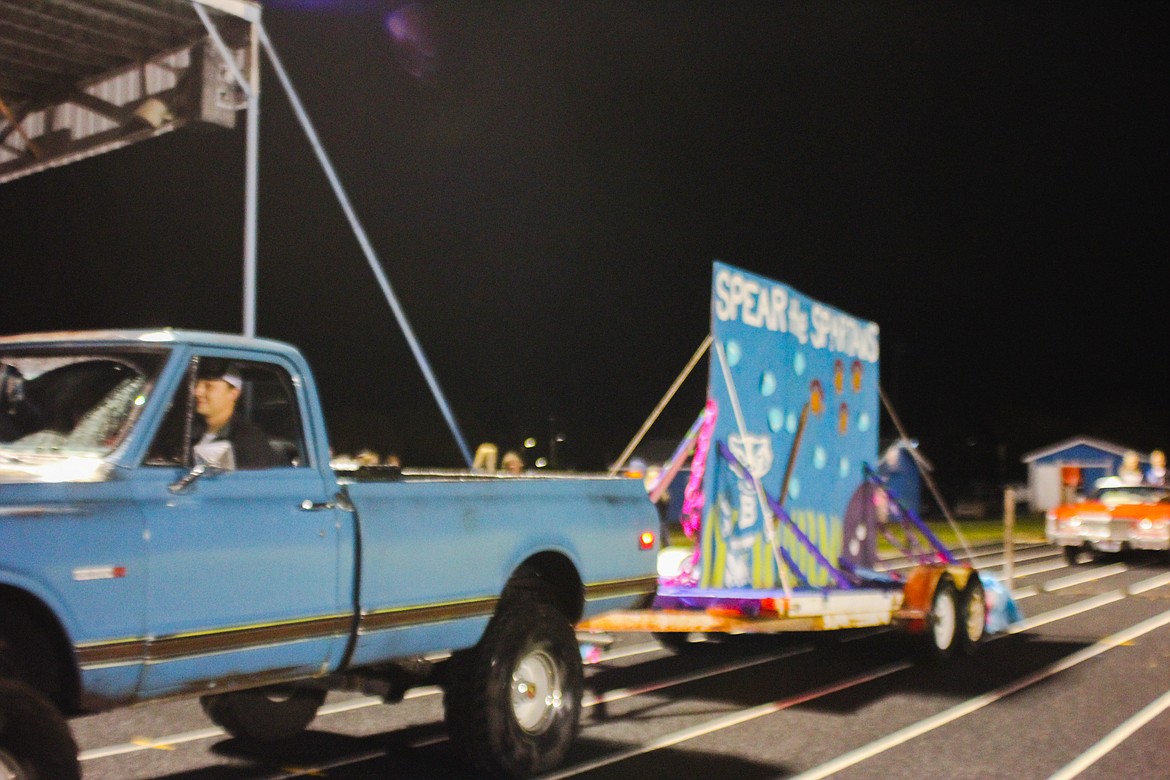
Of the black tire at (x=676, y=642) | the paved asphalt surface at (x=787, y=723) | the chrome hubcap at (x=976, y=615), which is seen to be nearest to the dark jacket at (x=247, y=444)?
the paved asphalt surface at (x=787, y=723)

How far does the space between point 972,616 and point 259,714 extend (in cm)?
682

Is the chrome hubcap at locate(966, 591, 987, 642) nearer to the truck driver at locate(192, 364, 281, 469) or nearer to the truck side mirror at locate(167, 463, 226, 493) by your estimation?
the truck driver at locate(192, 364, 281, 469)

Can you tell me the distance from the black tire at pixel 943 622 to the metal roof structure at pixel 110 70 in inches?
298

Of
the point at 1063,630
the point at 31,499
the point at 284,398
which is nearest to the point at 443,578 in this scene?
the point at 284,398

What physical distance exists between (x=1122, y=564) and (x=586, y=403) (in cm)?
6447

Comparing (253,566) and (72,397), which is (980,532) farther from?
(72,397)

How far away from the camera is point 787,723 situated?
25.9 feet

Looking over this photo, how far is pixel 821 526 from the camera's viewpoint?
36.4ft

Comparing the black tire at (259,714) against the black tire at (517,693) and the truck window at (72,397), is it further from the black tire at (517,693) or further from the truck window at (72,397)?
the truck window at (72,397)

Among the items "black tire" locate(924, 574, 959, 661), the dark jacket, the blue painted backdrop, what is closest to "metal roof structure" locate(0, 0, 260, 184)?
the blue painted backdrop

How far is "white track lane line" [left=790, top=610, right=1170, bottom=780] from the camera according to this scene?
6766 mm

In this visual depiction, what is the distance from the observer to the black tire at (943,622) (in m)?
10.4

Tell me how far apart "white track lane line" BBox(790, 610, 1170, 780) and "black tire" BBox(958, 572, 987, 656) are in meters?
0.79

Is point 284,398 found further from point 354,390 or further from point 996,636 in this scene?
point 354,390
